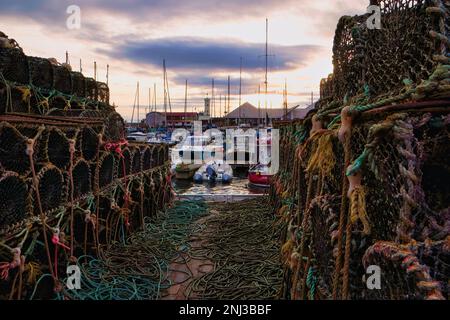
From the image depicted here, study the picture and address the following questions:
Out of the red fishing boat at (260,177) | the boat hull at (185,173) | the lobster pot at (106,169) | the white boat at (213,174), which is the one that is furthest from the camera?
the boat hull at (185,173)

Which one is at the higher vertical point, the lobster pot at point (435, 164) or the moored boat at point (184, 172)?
the lobster pot at point (435, 164)

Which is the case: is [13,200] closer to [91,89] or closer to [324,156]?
[324,156]

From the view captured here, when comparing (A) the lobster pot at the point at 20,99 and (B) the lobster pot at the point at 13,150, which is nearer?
(B) the lobster pot at the point at 13,150

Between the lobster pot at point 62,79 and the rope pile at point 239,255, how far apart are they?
10.6 feet

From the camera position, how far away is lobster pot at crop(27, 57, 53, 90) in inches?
203

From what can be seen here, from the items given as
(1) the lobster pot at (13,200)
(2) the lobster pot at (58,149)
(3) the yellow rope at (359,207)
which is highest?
(2) the lobster pot at (58,149)

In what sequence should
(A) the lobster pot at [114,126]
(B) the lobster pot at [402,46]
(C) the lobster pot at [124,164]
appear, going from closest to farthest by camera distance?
(B) the lobster pot at [402,46]
(C) the lobster pot at [124,164]
(A) the lobster pot at [114,126]

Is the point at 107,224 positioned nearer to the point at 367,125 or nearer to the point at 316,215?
the point at 316,215

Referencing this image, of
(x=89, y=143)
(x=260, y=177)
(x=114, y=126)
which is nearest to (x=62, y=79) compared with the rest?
(x=114, y=126)

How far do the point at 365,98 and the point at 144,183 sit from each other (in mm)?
5133

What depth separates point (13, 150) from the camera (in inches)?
118

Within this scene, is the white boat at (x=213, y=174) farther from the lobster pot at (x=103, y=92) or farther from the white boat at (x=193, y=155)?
the lobster pot at (x=103, y=92)

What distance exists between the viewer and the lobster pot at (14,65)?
443 centimetres

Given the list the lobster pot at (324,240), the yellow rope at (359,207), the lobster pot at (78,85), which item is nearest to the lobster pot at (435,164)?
the yellow rope at (359,207)
